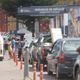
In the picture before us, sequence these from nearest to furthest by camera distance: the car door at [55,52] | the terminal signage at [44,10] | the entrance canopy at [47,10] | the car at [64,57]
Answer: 1. the car at [64,57]
2. the car door at [55,52]
3. the entrance canopy at [47,10]
4. the terminal signage at [44,10]

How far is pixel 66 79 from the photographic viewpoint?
17.2m

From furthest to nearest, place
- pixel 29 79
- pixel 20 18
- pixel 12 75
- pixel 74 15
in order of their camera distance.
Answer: pixel 20 18 → pixel 74 15 → pixel 12 75 → pixel 29 79

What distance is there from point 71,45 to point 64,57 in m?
1.05

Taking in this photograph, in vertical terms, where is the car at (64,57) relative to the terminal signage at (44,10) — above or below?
below

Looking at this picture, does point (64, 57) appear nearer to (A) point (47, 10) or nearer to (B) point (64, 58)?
(B) point (64, 58)

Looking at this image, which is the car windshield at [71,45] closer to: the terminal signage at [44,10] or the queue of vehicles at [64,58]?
the queue of vehicles at [64,58]

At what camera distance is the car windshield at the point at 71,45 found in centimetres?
1686

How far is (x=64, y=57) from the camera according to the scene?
1634 centimetres

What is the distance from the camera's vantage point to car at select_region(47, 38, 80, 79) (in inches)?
643

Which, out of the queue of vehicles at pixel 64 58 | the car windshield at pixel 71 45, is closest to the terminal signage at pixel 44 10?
the queue of vehicles at pixel 64 58

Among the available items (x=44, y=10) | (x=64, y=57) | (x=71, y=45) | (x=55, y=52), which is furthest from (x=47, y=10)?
(x=64, y=57)

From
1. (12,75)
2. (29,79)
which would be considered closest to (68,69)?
(29,79)

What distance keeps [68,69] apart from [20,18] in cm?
4139

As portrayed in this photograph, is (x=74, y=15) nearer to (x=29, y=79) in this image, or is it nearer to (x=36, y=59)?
(x=36, y=59)
